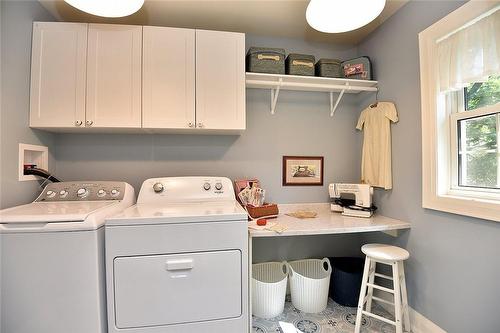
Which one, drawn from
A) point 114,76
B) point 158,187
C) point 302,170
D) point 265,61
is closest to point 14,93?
point 114,76

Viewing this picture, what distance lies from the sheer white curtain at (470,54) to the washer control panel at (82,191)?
7.98 feet

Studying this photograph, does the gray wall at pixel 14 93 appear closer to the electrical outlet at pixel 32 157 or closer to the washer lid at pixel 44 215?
the electrical outlet at pixel 32 157

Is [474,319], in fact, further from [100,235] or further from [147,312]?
[100,235]

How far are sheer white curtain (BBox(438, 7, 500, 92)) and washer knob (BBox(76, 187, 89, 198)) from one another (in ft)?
8.64

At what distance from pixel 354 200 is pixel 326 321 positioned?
3.40 feet

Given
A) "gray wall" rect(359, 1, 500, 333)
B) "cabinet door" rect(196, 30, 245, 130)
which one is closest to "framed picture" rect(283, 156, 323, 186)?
"gray wall" rect(359, 1, 500, 333)

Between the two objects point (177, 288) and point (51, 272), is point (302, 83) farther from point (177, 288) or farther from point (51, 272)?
point (51, 272)

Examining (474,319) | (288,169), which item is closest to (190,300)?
(288,169)

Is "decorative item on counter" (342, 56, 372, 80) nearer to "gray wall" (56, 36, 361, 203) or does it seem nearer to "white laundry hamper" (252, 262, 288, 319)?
"gray wall" (56, 36, 361, 203)

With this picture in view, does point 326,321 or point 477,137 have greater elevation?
point 477,137

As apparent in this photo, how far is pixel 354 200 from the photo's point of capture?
6.75 feet

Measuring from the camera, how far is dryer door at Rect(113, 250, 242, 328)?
4.19 ft

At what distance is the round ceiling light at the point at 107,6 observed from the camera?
1.27 meters

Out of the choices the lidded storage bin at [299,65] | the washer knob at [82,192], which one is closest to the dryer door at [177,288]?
the washer knob at [82,192]
